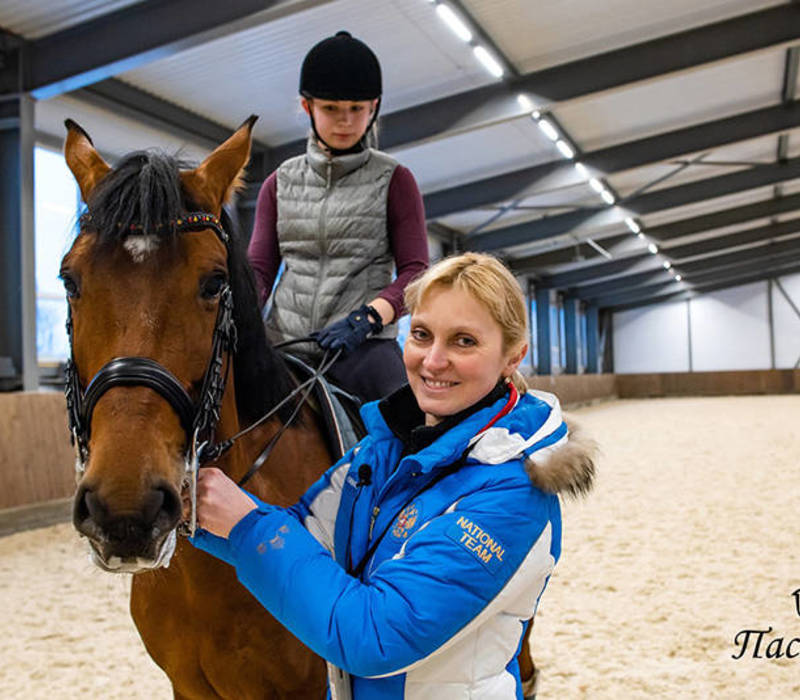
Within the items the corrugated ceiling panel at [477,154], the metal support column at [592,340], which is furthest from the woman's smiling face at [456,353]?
the metal support column at [592,340]

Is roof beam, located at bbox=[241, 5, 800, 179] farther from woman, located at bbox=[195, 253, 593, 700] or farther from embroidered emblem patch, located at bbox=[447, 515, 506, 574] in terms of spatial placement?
embroidered emblem patch, located at bbox=[447, 515, 506, 574]

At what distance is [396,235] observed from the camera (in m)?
2.22

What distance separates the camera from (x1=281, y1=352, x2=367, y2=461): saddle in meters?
1.91

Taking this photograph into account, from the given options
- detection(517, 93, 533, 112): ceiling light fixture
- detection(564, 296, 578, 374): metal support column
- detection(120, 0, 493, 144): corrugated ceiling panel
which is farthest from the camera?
detection(564, 296, 578, 374): metal support column

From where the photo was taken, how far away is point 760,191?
19062mm

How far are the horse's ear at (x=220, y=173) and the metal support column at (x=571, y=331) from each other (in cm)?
2645

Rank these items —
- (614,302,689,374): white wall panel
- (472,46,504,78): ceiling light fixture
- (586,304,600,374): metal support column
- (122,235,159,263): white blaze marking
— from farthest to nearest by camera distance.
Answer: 1. (614,302,689,374): white wall panel
2. (586,304,600,374): metal support column
3. (472,46,504,78): ceiling light fixture
4. (122,235,159,263): white blaze marking

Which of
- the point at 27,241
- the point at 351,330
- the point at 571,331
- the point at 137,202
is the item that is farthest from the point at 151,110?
the point at 571,331

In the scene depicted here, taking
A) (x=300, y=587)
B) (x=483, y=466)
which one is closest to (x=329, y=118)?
→ (x=483, y=466)

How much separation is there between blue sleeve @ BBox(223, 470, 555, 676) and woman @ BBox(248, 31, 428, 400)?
1.01 metres

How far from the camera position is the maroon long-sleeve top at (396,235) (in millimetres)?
2164

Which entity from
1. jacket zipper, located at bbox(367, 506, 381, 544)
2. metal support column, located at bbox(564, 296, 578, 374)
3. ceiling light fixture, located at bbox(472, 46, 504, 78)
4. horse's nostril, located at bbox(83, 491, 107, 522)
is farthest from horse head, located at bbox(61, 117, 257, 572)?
metal support column, located at bbox(564, 296, 578, 374)

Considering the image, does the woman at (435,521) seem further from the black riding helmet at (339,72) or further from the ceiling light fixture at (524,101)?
the ceiling light fixture at (524,101)

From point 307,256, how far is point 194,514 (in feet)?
3.96
